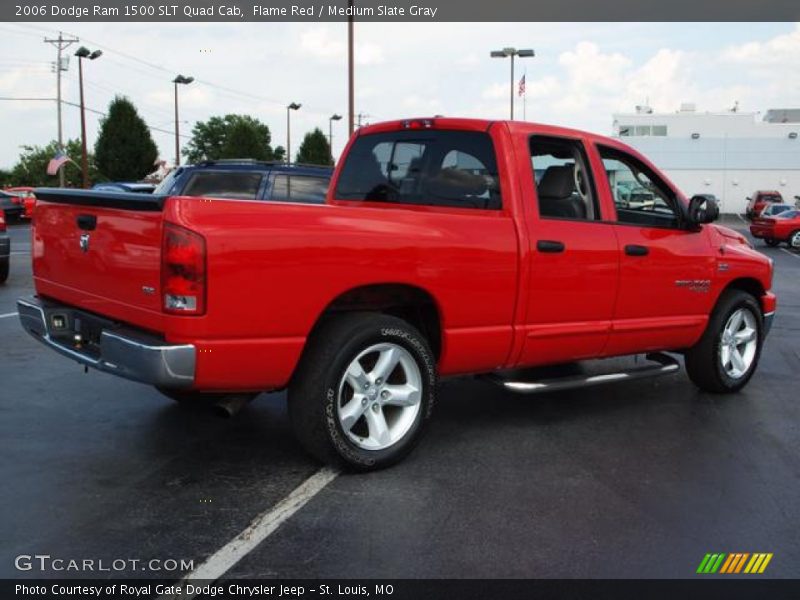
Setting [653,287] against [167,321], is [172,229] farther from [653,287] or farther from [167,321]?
[653,287]

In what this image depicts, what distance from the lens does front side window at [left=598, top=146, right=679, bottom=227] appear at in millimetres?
5918

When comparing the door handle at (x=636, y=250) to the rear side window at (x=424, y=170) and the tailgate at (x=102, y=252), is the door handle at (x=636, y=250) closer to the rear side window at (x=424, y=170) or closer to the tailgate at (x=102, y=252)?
the rear side window at (x=424, y=170)

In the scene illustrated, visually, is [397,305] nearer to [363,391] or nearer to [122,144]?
[363,391]

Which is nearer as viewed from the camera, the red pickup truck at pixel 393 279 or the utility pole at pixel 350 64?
the red pickup truck at pixel 393 279

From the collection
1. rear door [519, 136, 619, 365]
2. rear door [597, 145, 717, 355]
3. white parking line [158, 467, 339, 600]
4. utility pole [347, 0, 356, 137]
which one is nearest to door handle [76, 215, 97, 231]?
white parking line [158, 467, 339, 600]

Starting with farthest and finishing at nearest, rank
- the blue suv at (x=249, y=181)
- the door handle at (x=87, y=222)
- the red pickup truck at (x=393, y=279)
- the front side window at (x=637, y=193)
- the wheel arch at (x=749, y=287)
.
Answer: the blue suv at (x=249, y=181)
the wheel arch at (x=749, y=287)
the front side window at (x=637, y=193)
the door handle at (x=87, y=222)
the red pickup truck at (x=393, y=279)

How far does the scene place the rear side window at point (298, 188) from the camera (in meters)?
11.1

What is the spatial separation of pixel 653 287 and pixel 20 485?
13.3 ft

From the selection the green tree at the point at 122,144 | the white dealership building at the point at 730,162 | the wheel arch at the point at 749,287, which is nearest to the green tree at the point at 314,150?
the green tree at the point at 122,144

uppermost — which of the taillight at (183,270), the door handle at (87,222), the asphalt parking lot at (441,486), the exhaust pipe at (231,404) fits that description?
the door handle at (87,222)

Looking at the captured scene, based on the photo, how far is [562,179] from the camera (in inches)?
213

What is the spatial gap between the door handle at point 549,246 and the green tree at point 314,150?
67.3 metres

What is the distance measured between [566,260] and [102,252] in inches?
105
